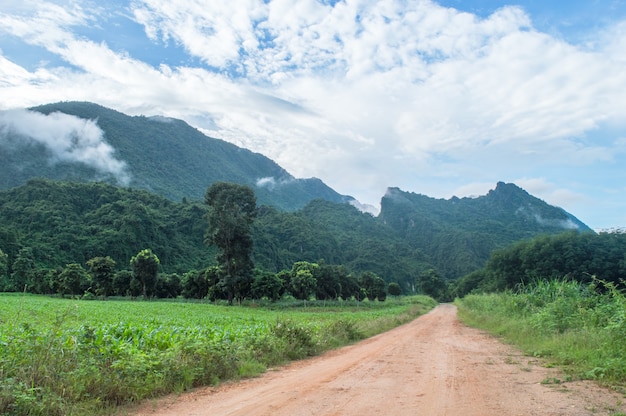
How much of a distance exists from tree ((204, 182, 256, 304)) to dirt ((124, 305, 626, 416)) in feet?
116

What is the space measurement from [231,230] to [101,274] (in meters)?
26.5

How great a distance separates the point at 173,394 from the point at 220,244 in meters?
39.2

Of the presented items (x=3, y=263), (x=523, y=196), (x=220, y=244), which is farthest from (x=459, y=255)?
(x=3, y=263)

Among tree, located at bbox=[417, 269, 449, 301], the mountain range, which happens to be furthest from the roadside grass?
tree, located at bbox=[417, 269, 449, 301]

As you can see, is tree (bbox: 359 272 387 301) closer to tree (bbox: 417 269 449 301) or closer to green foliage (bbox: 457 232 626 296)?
green foliage (bbox: 457 232 626 296)

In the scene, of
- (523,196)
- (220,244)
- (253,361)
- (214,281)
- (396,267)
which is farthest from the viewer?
(523,196)

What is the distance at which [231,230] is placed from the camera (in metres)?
44.4

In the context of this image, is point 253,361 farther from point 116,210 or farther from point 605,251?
point 116,210

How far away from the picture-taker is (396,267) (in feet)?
413

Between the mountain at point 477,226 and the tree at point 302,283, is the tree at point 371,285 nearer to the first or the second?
the tree at point 302,283

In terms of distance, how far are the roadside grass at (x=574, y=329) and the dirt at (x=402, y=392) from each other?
60 centimetres

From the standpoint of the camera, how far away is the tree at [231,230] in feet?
146

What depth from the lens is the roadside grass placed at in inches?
320

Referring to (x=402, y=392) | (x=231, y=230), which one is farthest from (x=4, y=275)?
(x=402, y=392)
